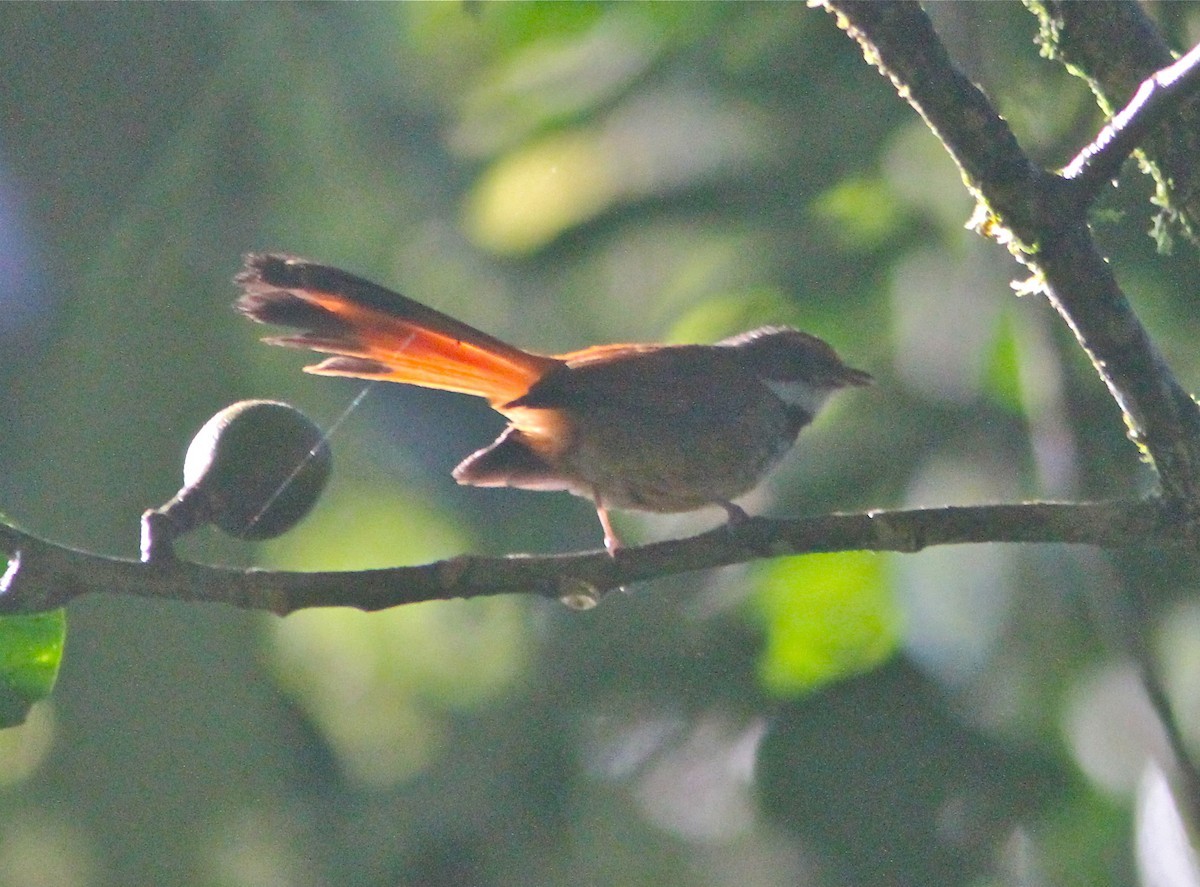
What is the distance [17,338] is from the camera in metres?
5.82

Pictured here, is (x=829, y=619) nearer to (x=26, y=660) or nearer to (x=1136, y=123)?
(x=1136, y=123)

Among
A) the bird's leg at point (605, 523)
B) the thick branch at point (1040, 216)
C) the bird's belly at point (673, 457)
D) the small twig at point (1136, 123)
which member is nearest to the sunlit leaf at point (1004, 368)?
the bird's belly at point (673, 457)

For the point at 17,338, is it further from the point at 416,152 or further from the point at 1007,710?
the point at 1007,710

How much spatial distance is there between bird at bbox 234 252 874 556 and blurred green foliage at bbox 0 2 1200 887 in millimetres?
707

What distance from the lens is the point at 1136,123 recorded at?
1856mm

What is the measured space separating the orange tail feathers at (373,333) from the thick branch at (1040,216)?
0.95 m

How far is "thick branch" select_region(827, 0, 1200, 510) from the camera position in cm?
188

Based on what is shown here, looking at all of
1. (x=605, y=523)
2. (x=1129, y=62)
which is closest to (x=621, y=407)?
(x=605, y=523)

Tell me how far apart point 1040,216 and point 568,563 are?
77 cm

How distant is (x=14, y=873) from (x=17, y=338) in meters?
2.03

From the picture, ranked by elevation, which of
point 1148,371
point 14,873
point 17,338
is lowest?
point 14,873

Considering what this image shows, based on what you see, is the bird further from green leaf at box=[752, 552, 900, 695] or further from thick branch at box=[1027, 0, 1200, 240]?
thick branch at box=[1027, 0, 1200, 240]

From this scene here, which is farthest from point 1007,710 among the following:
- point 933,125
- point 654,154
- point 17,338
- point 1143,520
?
point 17,338

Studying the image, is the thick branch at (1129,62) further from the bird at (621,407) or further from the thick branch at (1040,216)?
the bird at (621,407)
